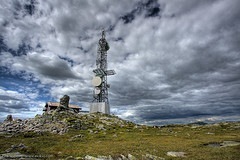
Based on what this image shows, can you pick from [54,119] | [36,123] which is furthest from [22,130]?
[54,119]

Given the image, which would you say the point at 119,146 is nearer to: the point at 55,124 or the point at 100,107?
the point at 55,124

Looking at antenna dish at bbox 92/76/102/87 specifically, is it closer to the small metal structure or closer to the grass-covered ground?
the small metal structure

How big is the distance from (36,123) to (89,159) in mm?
50905

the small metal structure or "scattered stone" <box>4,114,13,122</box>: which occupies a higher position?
the small metal structure

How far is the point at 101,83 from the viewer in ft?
341

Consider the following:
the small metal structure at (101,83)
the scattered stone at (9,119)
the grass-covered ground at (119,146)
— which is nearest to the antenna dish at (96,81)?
the small metal structure at (101,83)

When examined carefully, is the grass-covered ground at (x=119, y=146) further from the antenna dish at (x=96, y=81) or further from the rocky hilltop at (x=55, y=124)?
the antenna dish at (x=96, y=81)

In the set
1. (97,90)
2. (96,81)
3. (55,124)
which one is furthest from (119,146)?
(96,81)

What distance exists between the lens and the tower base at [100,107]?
322ft

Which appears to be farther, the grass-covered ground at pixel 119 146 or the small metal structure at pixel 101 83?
the small metal structure at pixel 101 83

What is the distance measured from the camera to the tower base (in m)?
98.1

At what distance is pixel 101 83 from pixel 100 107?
14996 mm

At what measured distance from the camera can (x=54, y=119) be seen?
71.2 meters

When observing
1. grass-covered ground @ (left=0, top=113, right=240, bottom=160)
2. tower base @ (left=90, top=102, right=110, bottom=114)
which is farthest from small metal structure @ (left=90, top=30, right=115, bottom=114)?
grass-covered ground @ (left=0, top=113, right=240, bottom=160)
